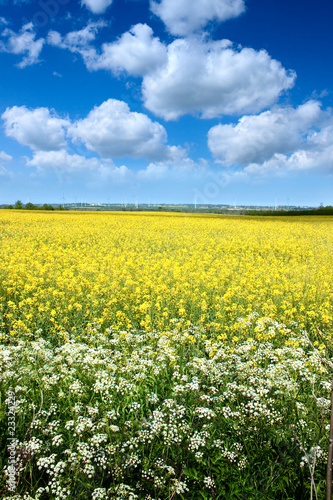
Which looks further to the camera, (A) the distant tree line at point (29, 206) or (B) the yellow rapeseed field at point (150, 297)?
(A) the distant tree line at point (29, 206)

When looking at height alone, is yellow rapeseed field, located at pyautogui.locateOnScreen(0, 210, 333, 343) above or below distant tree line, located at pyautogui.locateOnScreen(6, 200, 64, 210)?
below

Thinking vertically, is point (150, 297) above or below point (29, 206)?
below

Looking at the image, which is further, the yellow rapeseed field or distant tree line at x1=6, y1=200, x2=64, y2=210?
distant tree line at x1=6, y1=200, x2=64, y2=210

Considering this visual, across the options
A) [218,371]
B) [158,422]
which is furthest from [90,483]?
[218,371]

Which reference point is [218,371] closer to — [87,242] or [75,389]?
[75,389]

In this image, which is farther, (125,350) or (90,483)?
(125,350)

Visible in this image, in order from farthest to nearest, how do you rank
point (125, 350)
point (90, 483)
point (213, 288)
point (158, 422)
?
point (213, 288) < point (125, 350) < point (158, 422) < point (90, 483)

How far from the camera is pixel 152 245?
14031mm

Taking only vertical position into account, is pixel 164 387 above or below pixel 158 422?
below

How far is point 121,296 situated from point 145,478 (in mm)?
4362

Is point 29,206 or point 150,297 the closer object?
point 150,297

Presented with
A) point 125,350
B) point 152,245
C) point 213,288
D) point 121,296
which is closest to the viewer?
point 125,350

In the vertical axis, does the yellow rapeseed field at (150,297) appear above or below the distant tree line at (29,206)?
below

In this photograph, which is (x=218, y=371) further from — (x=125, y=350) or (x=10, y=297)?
(x=10, y=297)
